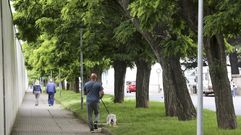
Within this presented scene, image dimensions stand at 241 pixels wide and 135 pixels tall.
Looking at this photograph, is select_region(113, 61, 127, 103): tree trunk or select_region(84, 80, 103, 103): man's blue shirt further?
select_region(113, 61, 127, 103): tree trunk

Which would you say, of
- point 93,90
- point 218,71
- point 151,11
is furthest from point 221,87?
point 93,90

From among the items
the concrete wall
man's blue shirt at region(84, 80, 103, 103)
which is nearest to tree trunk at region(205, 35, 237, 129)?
man's blue shirt at region(84, 80, 103, 103)

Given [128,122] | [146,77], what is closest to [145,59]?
[146,77]

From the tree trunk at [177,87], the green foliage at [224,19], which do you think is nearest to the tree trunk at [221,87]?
the green foliage at [224,19]

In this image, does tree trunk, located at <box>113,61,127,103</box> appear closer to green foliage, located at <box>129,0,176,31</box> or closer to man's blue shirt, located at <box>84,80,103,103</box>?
man's blue shirt, located at <box>84,80,103,103</box>

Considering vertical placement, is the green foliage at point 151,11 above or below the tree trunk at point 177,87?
above

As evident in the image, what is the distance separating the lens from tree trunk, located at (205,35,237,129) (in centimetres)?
1454

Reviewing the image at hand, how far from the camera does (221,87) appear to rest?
47.8 ft

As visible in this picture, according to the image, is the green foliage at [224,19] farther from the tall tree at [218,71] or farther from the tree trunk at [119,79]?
the tree trunk at [119,79]

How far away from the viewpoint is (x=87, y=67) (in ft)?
128

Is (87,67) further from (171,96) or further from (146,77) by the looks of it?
(171,96)

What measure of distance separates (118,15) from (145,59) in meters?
5.21

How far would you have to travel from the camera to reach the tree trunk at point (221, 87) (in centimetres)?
1454

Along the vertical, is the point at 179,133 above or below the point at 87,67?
below
